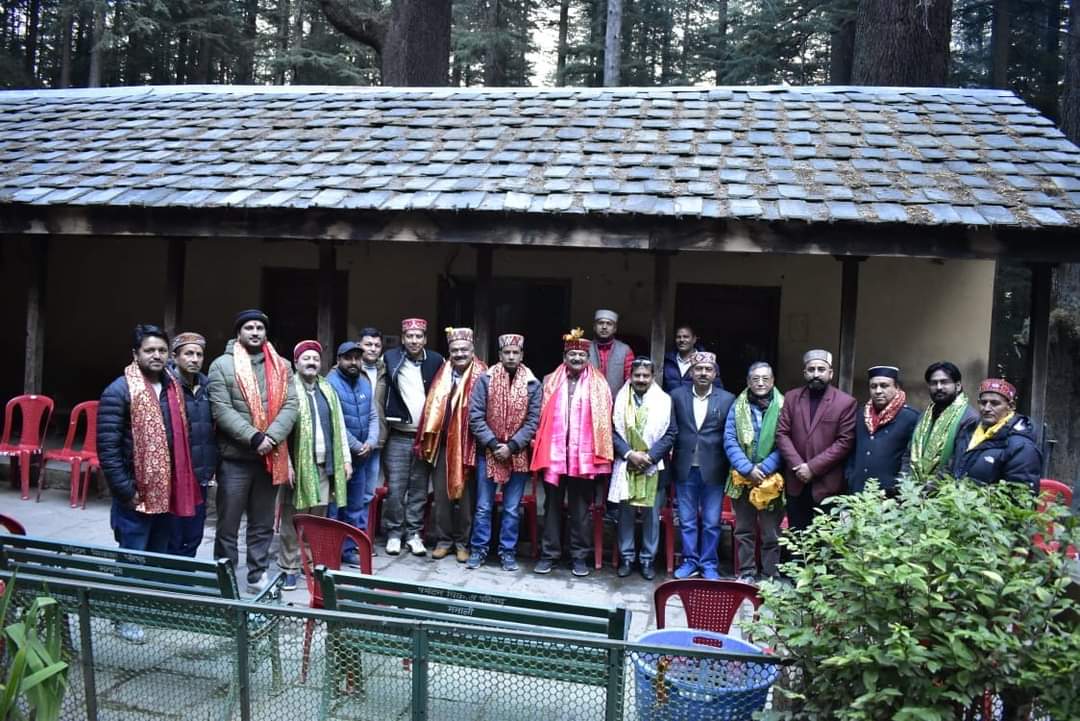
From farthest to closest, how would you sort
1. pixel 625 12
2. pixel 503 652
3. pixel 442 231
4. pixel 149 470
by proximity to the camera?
pixel 625 12 → pixel 442 231 → pixel 149 470 → pixel 503 652

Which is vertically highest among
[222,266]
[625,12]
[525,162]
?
[625,12]

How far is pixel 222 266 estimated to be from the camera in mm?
11180

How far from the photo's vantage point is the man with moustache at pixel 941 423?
5.33m

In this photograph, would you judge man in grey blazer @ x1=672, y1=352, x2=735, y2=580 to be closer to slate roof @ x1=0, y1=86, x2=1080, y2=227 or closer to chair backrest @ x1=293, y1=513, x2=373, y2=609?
slate roof @ x1=0, y1=86, x2=1080, y2=227

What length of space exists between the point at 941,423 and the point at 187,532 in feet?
16.0

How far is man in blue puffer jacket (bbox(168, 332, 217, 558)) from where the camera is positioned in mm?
5211

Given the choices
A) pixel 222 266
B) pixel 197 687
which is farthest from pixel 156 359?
pixel 222 266

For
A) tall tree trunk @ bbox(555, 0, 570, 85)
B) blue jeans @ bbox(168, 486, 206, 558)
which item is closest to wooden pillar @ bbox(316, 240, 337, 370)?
blue jeans @ bbox(168, 486, 206, 558)

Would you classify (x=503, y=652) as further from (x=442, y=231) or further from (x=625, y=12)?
(x=625, y=12)

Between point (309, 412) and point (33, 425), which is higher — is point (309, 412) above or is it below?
above

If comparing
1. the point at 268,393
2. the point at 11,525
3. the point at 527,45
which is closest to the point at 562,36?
the point at 527,45

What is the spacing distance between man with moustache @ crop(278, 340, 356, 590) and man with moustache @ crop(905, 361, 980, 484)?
388 cm

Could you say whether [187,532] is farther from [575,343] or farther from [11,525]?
[575,343]

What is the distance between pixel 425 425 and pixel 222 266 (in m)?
5.97
